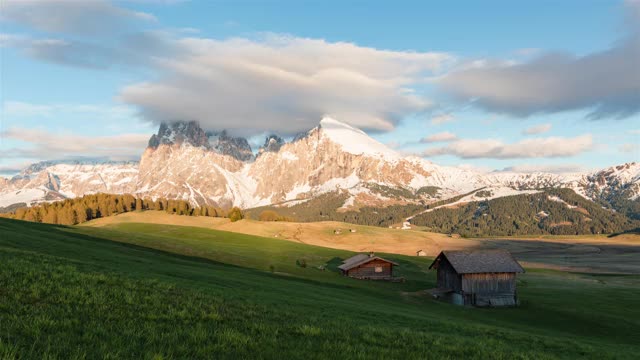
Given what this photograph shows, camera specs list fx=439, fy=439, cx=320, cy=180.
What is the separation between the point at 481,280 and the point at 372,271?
1034 inches

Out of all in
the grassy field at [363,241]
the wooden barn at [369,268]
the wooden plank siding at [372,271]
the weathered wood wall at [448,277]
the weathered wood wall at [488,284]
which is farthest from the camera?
the grassy field at [363,241]

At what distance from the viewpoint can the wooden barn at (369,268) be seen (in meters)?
91.6

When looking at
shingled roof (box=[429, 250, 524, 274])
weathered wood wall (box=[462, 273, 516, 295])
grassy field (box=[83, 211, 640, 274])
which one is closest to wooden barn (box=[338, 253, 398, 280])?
shingled roof (box=[429, 250, 524, 274])

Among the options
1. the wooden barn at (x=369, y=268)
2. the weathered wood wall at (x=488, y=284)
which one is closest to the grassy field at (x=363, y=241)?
the wooden barn at (x=369, y=268)

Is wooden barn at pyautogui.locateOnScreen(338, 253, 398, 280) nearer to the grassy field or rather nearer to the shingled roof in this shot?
the shingled roof

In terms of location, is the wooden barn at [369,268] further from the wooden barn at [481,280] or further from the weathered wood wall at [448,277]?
the wooden barn at [481,280]

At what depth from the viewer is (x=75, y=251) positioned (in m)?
46.9

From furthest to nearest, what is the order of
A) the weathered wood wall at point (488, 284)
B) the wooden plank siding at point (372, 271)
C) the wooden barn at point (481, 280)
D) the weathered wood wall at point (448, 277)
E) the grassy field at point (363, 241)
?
the grassy field at point (363, 241)
the wooden plank siding at point (372, 271)
the weathered wood wall at point (448, 277)
the weathered wood wall at point (488, 284)
the wooden barn at point (481, 280)

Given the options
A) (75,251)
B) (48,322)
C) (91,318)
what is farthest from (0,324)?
(75,251)

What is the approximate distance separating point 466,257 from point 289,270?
3222 cm

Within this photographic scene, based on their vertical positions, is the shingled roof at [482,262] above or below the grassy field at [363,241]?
above

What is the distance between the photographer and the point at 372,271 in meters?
93.1

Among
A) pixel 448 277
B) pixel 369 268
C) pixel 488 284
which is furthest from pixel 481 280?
pixel 369 268

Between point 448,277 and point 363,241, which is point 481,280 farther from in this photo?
point 363,241
